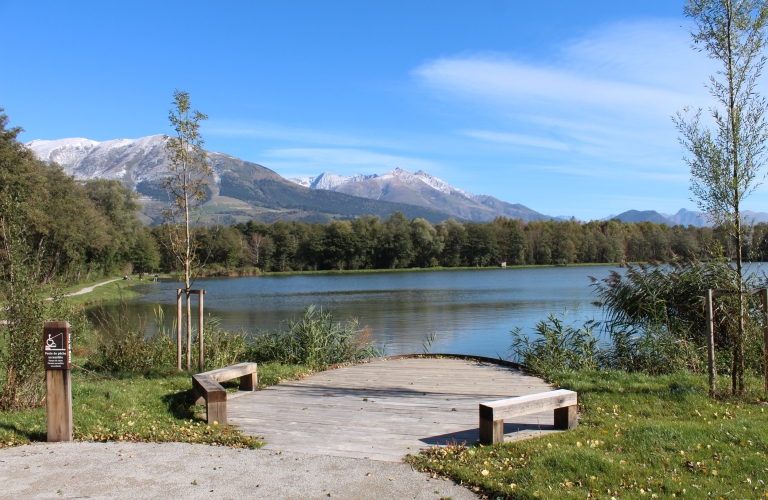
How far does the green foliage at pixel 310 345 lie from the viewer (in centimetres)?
1070

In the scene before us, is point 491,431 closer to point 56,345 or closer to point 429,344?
point 56,345

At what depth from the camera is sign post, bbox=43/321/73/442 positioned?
17.8 feet

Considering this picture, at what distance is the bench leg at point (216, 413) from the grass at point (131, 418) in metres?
0.11

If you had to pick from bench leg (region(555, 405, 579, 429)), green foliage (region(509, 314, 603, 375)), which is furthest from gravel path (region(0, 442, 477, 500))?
green foliage (region(509, 314, 603, 375))

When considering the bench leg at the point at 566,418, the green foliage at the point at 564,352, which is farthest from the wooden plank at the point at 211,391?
the green foliage at the point at 564,352

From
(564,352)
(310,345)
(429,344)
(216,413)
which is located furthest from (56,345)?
(429,344)

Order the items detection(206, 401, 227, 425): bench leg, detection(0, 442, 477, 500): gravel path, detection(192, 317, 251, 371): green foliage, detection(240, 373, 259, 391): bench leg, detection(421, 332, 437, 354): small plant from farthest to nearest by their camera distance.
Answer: detection(421, 332, 437, 354): small plant
detection(192, 317, 251, 371): green foliage
detection(240, 373, 259, 391): bench leg
detection(206, 401, 227, 425): bench leg
detection(0, 442, 477, 500): gravel path

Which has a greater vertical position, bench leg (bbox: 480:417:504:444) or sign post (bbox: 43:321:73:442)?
sign post (bbox: 43:321:73:442)

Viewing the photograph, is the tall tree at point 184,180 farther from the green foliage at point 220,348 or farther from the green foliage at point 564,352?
the green foliage at point 564,352

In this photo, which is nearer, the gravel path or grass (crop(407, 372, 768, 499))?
grass (crop(407, 372, 768, 499))

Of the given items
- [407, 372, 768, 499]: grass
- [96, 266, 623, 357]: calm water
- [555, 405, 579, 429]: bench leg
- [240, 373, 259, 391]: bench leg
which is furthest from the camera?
[96, 266, 623, 357]: calm water

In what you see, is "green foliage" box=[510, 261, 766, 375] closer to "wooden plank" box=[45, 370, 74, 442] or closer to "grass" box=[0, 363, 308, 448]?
"grass" box=[0, 363, 308, 448]

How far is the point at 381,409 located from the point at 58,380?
3.42 meters

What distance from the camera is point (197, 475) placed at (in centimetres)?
455
